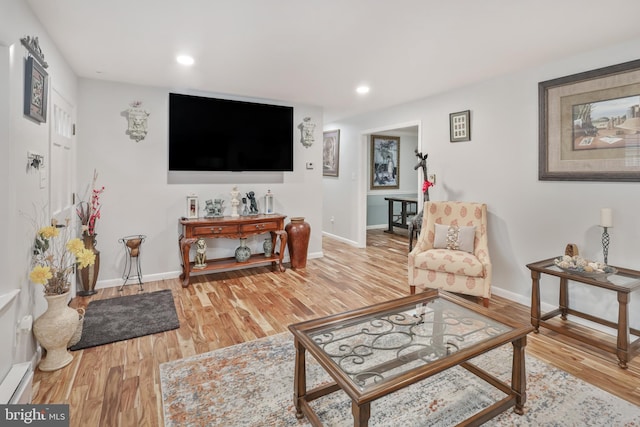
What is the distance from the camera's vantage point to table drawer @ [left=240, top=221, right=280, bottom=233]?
13.6 feet

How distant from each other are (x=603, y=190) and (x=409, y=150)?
5.43 m

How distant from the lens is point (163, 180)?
4.07 metres

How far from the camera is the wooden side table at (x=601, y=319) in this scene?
7.32 feet

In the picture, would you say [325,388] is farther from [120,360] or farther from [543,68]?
[543,68]

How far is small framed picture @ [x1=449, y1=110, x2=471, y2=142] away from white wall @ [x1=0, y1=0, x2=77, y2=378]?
3.93 meters

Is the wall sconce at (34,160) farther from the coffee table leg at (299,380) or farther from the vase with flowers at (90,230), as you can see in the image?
the coffee table leg at (299,380)

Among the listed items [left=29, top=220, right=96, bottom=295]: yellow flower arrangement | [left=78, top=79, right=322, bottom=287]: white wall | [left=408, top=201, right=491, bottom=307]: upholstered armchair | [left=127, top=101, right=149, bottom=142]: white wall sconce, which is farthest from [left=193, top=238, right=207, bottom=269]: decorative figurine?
[left=408, top=201, right=491, bottom=307]: upholstered armchair

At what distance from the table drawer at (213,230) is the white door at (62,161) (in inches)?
47.4

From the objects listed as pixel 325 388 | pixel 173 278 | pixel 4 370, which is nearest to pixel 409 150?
pixel 173 278

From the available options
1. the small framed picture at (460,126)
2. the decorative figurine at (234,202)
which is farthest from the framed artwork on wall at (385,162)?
the decorative figurine at (234,202)

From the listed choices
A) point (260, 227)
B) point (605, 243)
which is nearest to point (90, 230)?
point (260, 227)

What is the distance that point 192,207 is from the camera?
4.14m

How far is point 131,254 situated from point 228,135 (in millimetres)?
1804

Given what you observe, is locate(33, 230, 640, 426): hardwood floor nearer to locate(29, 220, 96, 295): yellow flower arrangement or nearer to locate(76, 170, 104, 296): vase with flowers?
locate(76, 170, 104, 296): vase with flowers
